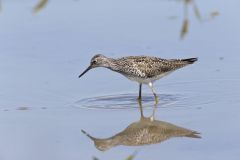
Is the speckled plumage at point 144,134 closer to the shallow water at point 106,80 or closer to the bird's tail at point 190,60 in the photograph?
the shallow water at point 106,80

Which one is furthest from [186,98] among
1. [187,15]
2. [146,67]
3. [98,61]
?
[187,15]

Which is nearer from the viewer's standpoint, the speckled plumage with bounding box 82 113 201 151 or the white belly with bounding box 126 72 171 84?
the speckled plumage with bounding box 82 113 201 151

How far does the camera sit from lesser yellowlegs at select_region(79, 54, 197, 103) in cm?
1227

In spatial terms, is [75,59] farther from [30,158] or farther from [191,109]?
[30,158]

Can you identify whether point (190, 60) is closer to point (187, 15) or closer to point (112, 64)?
point (112, 64)

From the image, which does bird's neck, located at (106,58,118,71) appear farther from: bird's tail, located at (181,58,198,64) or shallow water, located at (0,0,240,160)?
bird's tail, located at (181,58,198,64)

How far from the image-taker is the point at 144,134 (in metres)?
10.3

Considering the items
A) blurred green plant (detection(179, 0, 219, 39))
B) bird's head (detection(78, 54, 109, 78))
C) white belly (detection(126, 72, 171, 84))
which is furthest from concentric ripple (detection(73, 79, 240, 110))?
blurred green plant (detection(179, 0, 219, 39))

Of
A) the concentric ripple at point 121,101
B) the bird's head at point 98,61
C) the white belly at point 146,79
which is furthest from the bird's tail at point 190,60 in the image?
the bird's head at point 98,61

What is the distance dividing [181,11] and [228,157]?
639 cm

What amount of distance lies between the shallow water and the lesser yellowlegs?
10.0 inches

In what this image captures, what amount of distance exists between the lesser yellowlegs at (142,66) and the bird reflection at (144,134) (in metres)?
1.56

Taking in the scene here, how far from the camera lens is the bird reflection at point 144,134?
9776 mm

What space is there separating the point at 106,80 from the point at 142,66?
28.6 inches
